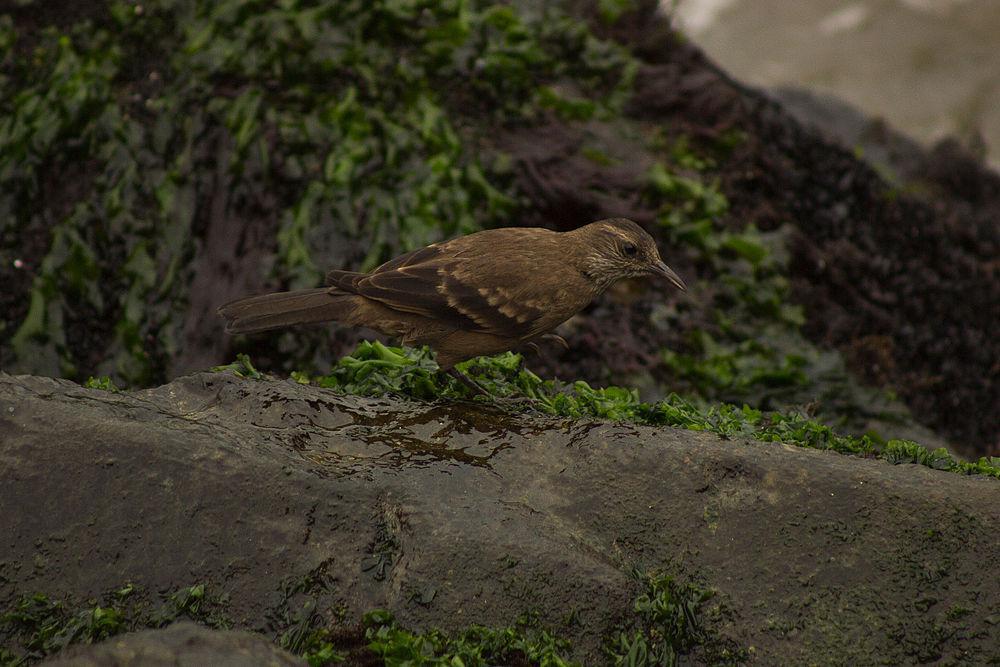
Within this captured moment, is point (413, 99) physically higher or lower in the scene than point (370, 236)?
higher

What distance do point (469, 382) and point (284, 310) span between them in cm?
108

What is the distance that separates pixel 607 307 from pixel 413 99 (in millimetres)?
2011

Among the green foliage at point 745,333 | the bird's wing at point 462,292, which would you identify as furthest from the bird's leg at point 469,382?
the green foliage at point 745,333

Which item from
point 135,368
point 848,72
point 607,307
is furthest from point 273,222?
point 848,72

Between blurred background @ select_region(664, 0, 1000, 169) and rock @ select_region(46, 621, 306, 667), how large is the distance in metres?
14.5

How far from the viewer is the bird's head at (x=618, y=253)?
5.83m

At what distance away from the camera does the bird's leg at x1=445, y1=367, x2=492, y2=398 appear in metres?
5.06

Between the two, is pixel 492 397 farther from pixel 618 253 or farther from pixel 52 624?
pixel 52 624

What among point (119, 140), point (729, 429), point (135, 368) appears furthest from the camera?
point (119, 140)

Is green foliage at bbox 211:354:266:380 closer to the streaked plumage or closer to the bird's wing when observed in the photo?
the streaked plumage

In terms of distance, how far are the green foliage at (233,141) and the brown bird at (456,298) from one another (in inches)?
50.1

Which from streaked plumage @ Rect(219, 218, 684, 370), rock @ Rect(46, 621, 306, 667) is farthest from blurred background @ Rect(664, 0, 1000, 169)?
rock @ Rect(46, 621, 306, 667)

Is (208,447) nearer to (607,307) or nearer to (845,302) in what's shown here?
(607,307)

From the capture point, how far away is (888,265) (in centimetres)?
770
